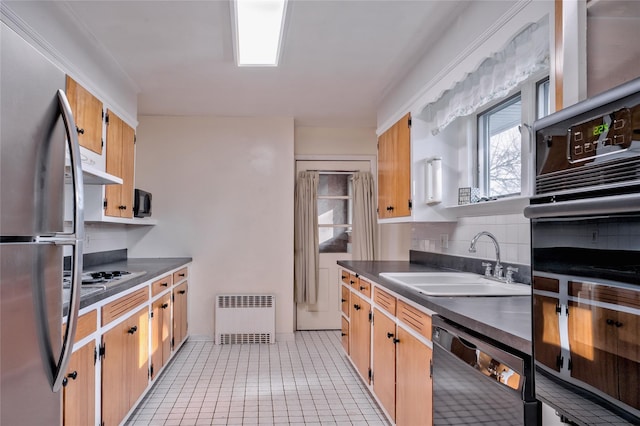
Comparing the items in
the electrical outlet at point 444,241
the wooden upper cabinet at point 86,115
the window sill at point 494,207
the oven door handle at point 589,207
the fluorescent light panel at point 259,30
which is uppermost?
the fluorescent light panel at point 259,30

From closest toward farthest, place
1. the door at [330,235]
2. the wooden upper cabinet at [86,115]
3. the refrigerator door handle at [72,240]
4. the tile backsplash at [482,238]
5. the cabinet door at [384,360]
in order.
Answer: the refrigerator door handle at [72,240] < the tile backsplash at [482,238] < the cabinet door at [384,360] < the wooden upper cabinet at [86,115] < the door at [330,235]

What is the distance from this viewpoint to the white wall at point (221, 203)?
4660 millimetres

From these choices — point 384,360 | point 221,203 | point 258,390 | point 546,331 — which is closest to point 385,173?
point 384,360

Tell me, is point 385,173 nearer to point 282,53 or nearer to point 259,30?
point 282,53

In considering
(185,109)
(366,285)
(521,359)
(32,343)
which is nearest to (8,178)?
(32,343)

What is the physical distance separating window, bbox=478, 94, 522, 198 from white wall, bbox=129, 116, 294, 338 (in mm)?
2365

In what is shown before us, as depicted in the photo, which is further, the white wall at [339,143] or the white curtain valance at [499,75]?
the white wall at [339,143]

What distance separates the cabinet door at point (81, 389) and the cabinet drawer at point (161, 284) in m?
1.12

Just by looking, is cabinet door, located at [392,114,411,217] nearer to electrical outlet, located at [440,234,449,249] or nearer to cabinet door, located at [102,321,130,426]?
electrical outlet, located at [440,234,449,249]

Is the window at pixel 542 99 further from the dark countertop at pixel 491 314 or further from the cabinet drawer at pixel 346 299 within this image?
the cabinet drawer at pixel 346 299

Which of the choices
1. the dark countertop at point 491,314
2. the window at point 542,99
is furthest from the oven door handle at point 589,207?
the window at point 542,99

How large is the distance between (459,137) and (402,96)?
61 cm

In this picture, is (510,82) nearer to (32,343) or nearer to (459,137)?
(459,137)

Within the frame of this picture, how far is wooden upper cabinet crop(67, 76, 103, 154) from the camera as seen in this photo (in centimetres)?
251
